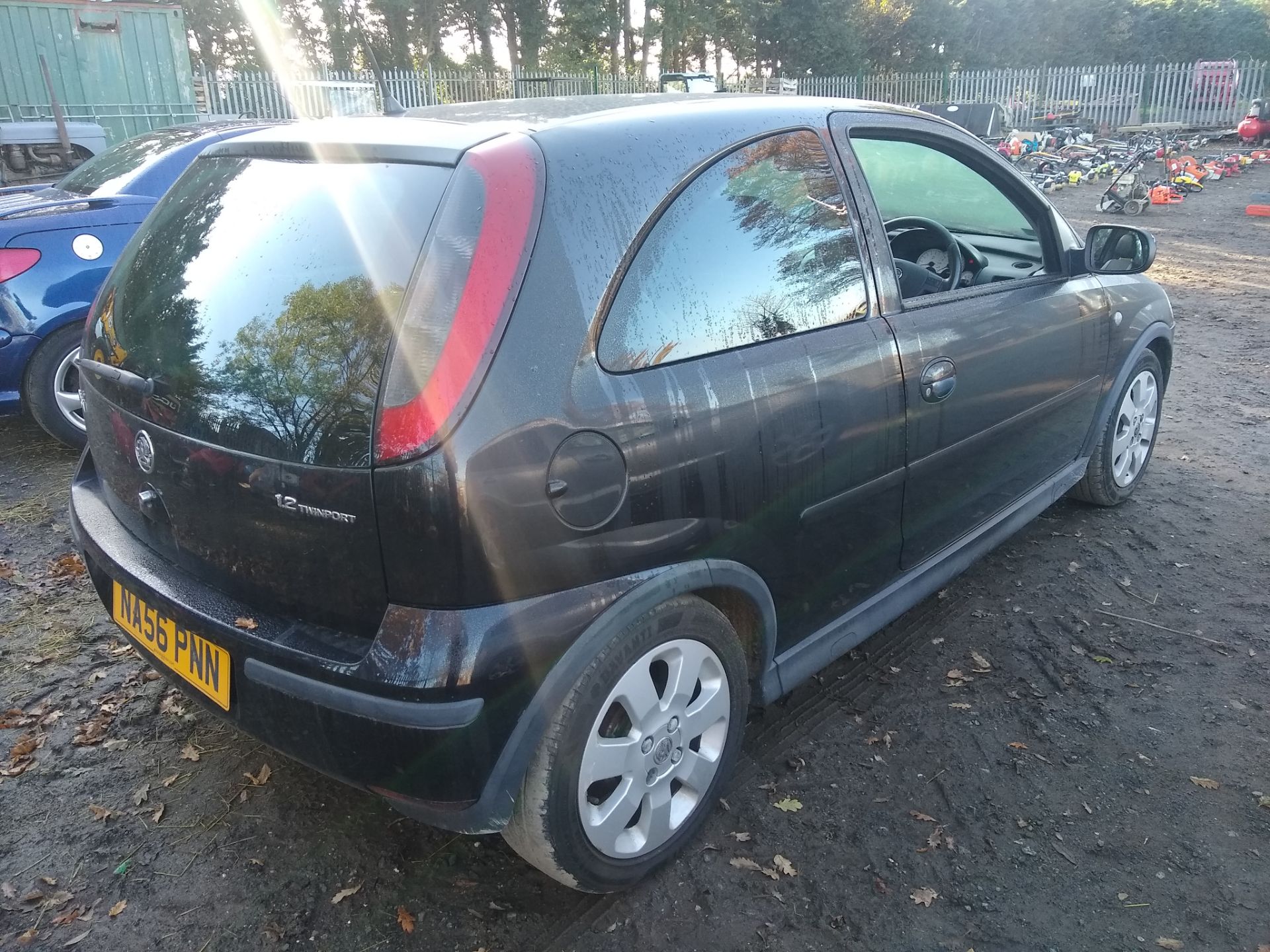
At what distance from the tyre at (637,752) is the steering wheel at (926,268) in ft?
5.14

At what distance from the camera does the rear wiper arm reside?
7.38ft

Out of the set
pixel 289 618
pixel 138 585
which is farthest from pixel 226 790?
pixel 289 618

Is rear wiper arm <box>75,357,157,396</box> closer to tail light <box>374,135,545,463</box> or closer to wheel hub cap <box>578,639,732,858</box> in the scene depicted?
tail light <box>374,135,545,463</box>

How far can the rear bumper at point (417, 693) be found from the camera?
6.05 feet

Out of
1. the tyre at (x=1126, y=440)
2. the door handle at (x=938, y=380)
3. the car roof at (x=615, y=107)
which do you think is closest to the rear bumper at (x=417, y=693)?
the car roof at (x=615, y=107)

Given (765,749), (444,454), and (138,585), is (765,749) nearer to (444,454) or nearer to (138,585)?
(444,454)

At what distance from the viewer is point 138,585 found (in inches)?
91.9

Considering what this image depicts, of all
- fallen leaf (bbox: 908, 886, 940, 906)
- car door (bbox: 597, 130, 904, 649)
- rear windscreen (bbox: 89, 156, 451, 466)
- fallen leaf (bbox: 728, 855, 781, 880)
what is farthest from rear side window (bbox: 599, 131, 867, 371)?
fallen leaf (bbox: 908, 886, 940, 906)

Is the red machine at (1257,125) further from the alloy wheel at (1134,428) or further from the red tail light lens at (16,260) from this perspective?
the red tail light lens at (16,260)

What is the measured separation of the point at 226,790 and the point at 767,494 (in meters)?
1.73

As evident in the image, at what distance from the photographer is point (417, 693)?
184cm

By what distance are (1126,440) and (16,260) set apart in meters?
5.49

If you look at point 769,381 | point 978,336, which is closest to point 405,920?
point 769,381

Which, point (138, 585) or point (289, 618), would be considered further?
point (138, 585)
